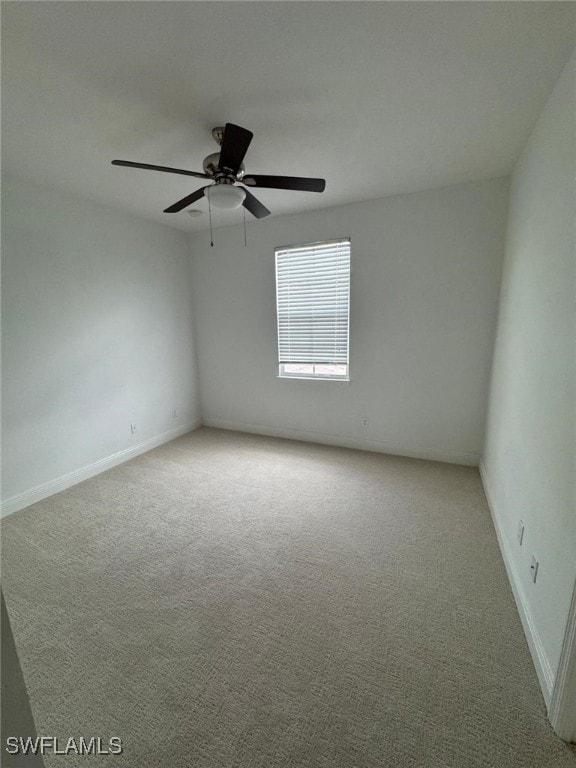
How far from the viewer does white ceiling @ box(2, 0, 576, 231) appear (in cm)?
118

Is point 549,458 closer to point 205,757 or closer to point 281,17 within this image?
point 205,757

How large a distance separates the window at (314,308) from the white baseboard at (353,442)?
28.6 inches

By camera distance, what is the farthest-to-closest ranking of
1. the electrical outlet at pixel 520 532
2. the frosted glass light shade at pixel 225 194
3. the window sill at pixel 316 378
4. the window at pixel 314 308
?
the window sill at pixel 316 378
the window at pixel 314 308
the frosted glass light shade at pixel 225 194
the electrical outlet at pixel 520 532

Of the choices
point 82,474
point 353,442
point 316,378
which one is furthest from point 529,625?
point 82,474

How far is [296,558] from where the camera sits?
200 cm

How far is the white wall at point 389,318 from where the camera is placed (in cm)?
284

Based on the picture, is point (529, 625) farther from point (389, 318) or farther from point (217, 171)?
point (217, 171)

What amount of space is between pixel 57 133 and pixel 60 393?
202cm

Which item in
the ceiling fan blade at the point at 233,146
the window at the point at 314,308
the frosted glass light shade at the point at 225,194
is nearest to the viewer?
the ceiling fan blade at the point at 233,146

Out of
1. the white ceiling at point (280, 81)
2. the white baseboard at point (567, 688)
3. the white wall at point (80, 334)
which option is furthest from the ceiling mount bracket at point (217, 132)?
the white baseboard at point (567, 688)

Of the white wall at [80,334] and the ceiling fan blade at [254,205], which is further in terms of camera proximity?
the white wall at [80,334]

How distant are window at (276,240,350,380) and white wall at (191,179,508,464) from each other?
104 millimetres

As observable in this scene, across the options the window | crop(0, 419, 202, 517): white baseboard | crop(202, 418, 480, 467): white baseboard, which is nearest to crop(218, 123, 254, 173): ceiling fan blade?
the window

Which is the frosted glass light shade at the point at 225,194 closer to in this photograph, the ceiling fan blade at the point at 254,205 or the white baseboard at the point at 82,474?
the ceiling fan blade at the point at 254,205
